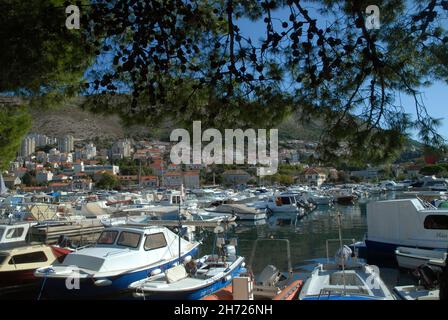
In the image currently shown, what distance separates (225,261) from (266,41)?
7862 mm

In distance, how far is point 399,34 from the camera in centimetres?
465

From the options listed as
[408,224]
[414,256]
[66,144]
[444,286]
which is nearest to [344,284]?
[444,286]

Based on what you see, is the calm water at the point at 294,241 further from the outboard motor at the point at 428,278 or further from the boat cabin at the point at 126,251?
the outboard motor at the point at 428,278

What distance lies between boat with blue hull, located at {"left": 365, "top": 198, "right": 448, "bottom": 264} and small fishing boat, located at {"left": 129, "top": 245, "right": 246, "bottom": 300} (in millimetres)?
6690

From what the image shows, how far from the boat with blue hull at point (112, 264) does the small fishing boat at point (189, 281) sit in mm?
478

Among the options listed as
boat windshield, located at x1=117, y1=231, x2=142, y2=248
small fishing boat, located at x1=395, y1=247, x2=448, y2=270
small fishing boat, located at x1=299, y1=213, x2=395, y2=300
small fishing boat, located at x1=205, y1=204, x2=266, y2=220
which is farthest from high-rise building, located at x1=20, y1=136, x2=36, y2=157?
small fishing boat, located at x1=299, y1=213, x2=395, y2=300

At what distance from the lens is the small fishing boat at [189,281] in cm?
923

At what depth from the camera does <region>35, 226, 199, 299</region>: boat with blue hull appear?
9742mm

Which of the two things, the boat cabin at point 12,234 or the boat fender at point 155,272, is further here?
the boat cabin at point 12,234

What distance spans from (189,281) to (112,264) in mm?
1916

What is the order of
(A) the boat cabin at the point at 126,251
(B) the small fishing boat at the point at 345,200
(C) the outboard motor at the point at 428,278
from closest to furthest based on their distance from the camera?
1. (C) the outboard motor at the point at 428,278
2. (A) the boat cabin at the point at 126,251
3. (B) the small fishing boat at the point at 345,200

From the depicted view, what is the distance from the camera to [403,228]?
15477mm

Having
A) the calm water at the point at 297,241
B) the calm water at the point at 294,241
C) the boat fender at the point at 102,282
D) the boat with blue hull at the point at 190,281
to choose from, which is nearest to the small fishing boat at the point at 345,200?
the calm water at the point at 297,241
